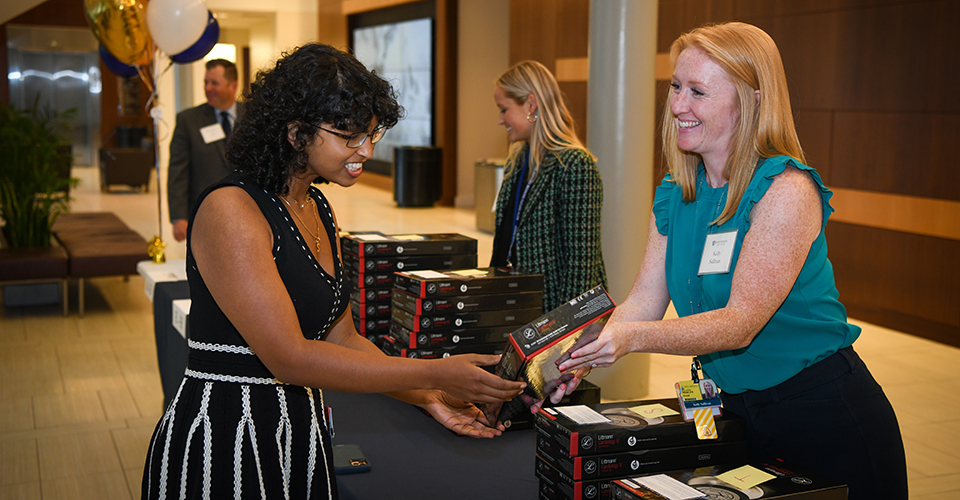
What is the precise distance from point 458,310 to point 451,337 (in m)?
0.08

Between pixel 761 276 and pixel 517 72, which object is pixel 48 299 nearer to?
pixel 517 72

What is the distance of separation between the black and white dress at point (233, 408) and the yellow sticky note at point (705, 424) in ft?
2.38

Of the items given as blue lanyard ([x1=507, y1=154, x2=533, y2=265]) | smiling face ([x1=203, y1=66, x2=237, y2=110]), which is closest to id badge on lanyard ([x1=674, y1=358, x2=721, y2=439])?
blue lanyard ([x1=507, y1=154, x2=533, y2=265])

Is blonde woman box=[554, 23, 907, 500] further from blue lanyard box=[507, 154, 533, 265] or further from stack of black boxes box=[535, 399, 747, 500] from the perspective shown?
blue lanyard box=[507, 154, 533, 265]

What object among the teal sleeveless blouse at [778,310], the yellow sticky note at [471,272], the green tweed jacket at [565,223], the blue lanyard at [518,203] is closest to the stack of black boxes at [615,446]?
the teal sleeveless blouse at [778,310]

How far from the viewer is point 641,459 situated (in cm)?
152

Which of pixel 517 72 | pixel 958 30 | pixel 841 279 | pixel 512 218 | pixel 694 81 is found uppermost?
pixel 958 30

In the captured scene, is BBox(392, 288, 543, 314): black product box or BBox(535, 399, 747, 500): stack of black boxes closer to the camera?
BBox(535, 399, 747, 500): stack of black boxes

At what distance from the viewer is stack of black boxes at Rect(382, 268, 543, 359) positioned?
2338 mm

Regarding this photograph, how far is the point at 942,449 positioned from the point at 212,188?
12.7 feet

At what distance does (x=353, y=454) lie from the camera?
196 cm

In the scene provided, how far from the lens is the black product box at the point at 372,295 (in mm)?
2711

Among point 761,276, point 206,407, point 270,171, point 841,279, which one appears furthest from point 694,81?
point 841,279

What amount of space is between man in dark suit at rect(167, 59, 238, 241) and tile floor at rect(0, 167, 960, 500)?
1053 mm
